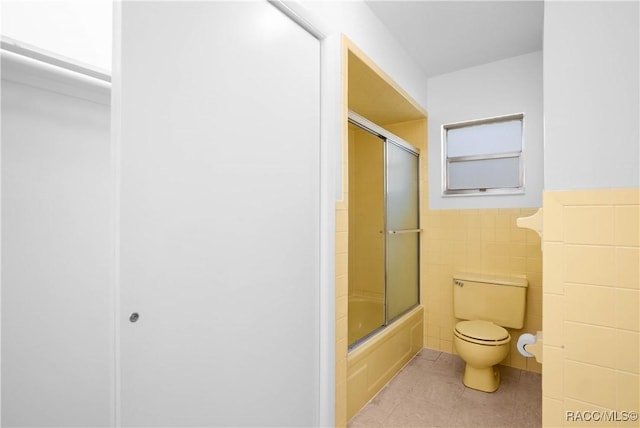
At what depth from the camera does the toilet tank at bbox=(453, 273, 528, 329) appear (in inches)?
92.9

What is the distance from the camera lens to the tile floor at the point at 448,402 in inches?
71.4

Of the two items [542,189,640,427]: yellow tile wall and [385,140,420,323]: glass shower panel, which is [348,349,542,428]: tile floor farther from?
[542,189,640,427]: yellow tile wall

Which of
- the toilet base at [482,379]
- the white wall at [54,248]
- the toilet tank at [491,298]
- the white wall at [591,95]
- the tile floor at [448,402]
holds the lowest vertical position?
the tile floor at [448,402]

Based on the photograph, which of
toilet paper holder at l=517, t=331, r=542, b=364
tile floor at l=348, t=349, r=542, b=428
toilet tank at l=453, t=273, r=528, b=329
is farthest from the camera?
toilet tank at l=453, t=273, r=528, b=329

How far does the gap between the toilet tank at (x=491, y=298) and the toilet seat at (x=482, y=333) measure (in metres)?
0.14

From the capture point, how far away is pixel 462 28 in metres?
2.17

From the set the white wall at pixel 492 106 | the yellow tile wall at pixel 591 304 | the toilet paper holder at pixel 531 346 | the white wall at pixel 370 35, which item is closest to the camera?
the yellow tile wall at pixel 591 304

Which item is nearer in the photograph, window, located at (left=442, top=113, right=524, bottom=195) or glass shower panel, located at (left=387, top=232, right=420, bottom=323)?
glass shower panel, located at (left=387, top=232, right=420, bottom=323)

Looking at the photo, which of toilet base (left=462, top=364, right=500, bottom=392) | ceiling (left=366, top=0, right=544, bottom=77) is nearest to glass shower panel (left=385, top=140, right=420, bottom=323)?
toilet base (left=462, top=364, right=500, bottom=392)

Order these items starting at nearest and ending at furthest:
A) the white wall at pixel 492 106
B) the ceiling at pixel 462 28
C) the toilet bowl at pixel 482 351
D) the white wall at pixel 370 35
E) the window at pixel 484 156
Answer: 1. the white wall at pixel 370 35
2. the ceiling at pixel 462 28
3. the toilet bowl at pixel 482 351
4. the white wall at pixel 492 106
5. the window at pixel 484 156

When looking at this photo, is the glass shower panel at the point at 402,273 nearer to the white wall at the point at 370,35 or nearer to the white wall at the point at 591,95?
the white wall at the point at 370,35

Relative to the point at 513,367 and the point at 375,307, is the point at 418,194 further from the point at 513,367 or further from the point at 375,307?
the point at 513,367

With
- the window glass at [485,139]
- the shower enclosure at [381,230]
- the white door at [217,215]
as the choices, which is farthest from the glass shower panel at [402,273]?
the white door at [217,215]

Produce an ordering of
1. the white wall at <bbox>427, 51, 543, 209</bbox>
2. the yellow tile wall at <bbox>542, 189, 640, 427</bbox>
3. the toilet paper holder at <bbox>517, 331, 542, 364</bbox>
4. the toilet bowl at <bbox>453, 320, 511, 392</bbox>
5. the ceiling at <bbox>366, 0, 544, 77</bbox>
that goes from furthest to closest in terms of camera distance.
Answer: the white wall at <bbox>427, 51, 543, 209</bbox> < the toilet bowl at <bbox>453, 320, 511, 392</bbox> < the ceiling at <bbox>366, 0, 544, 77</bbox> < the toilet paper holder at <bbox>517, 331, 542, 364</bbox> < the yellow tile wall at <bbox>542, 189, 640, 427</bbox>
